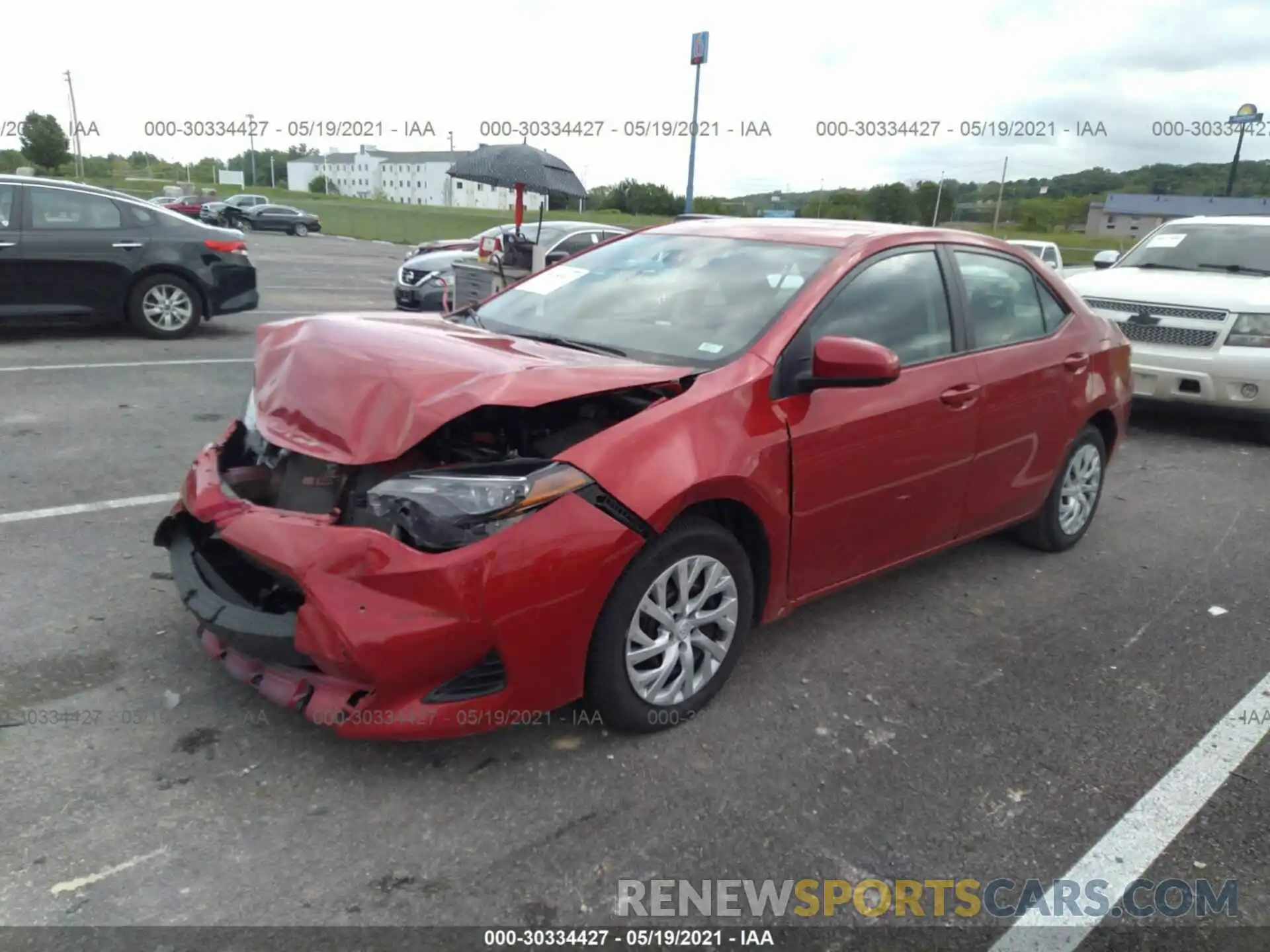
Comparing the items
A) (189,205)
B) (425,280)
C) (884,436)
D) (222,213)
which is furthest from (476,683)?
(189,205)

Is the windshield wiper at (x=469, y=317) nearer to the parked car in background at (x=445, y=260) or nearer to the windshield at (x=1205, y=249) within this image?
the parked car in background at (x=445, y=260)

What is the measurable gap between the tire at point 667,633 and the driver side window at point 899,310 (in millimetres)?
867

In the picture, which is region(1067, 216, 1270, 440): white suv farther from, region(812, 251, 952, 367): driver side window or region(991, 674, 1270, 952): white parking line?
region(991, 674, 1270, 952): white parking line

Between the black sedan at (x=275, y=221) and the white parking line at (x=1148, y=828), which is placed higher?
the white parking line at (x=1148, y=828)

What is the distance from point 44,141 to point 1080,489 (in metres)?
80.7

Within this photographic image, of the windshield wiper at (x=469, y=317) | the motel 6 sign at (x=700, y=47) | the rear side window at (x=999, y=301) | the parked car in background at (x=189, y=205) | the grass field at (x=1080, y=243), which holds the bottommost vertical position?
the parked car in background at (x=189, y=205)

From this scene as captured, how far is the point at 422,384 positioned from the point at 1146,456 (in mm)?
6243

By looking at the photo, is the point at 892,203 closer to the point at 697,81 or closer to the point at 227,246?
the point at 227,246

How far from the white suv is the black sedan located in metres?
38.4

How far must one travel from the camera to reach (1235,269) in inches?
322

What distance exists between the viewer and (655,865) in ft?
8.27

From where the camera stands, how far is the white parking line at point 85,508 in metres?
4.57

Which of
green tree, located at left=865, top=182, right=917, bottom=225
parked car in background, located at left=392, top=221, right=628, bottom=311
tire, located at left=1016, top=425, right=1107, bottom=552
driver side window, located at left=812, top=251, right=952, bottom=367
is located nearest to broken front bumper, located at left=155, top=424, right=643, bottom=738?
driver side window, located at left=812, top=251, right=952, bottom=367

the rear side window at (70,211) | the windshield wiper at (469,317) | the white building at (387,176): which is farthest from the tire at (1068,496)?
the white building at (387,176)
